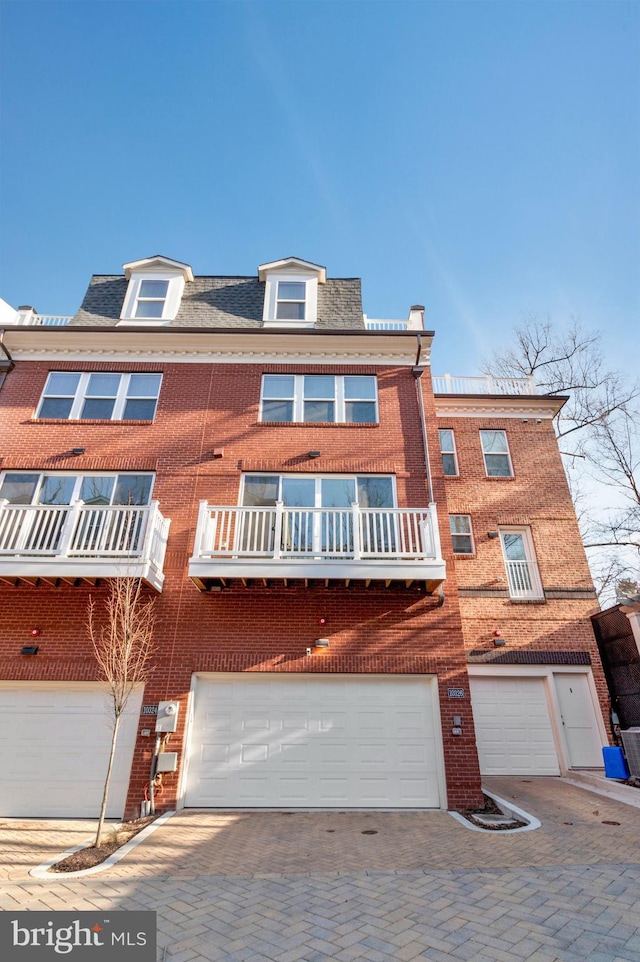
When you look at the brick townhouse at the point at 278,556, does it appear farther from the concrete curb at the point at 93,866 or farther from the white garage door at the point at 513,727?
the concrete curb at the point at 93,866

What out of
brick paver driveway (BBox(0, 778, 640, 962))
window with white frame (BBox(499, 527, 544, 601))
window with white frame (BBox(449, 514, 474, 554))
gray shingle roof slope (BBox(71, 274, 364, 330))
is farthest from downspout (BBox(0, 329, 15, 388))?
window with white frame (BBox(499, 527, 544, 601))

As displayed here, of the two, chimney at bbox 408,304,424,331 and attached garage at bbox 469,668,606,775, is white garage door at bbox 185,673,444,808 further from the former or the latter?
chimney at bbox 408,304,424,331

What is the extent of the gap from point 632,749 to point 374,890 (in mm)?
7885

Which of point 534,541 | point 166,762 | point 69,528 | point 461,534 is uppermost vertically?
point 461,534

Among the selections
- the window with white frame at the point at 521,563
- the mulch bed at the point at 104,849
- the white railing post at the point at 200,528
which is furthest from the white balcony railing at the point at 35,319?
the window with white frame at the point at 521,563

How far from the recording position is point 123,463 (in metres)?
10.1

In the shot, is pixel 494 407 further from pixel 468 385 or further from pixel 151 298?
pixel 151 298

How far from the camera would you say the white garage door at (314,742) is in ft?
25.6

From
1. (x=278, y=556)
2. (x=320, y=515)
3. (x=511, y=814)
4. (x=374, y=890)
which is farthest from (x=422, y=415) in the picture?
(x=374, y=890)

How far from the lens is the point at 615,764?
9.71m

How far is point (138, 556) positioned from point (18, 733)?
373cm

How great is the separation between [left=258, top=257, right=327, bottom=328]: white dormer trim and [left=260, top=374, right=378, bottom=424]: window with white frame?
6.74 feet

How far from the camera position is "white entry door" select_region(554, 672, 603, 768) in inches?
425

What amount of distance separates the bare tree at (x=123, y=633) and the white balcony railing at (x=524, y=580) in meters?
9.13
